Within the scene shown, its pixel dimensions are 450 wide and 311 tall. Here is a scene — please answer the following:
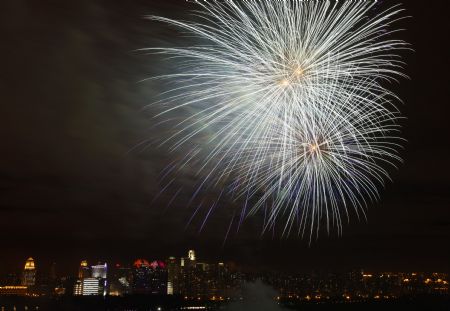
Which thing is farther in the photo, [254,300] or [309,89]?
[254,300]

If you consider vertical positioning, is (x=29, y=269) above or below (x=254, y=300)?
above

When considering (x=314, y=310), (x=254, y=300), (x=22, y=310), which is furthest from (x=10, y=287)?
(x=254, y=300)

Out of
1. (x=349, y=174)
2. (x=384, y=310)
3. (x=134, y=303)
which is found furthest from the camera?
(x=134, y=303)

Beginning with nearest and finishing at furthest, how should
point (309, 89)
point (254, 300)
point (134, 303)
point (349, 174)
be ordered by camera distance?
point (309, 89)
point (349, 174)
point (254, 300)
point (134, 303)

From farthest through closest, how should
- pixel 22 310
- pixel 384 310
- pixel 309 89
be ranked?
pixel 384 310
pixel 22 310
pixel 309 89

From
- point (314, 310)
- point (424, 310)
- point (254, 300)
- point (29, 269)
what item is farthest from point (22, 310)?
point (29, 269)

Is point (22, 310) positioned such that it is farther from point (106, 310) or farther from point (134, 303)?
point (134, 303)

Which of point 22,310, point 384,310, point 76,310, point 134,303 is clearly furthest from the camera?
point 134,303

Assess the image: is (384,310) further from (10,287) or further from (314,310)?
(10,287)

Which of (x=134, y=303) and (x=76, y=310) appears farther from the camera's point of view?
(x=134, y=303)
